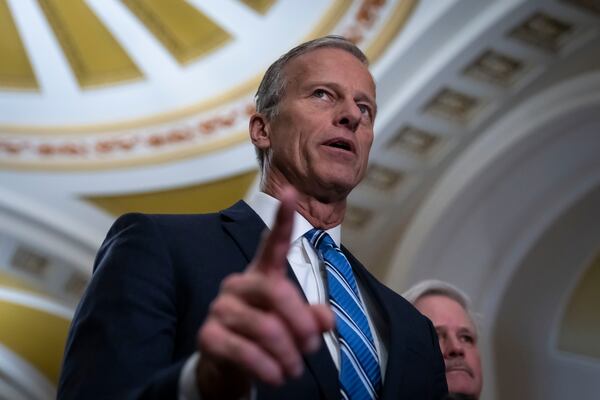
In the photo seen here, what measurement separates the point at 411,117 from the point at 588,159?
1154 mm

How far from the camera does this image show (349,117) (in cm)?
174

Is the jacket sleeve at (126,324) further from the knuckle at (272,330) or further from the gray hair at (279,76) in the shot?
the gray hair at (279,76)

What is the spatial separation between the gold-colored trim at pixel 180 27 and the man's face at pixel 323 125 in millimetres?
5189

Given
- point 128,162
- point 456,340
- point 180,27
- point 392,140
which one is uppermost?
point 180,27

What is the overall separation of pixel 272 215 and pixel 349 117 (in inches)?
9.7

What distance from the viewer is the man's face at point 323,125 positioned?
5.61 ft

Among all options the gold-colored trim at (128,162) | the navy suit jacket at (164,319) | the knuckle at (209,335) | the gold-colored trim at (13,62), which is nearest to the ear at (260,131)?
the navy suit jacket at (164,319)

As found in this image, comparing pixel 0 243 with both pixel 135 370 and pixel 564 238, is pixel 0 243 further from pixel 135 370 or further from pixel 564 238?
pixel 135 370

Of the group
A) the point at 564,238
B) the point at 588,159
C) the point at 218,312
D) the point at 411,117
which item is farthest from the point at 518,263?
the point at 218,312

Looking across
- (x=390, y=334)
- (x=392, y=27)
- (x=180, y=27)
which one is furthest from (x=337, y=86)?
(x=180, y=27)

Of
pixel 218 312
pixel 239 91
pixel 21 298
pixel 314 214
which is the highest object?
pixel 239 91

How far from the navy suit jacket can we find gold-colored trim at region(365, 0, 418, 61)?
420 centimetres

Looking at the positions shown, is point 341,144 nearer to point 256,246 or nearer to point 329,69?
point 329,69

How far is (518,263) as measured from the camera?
6.14m
